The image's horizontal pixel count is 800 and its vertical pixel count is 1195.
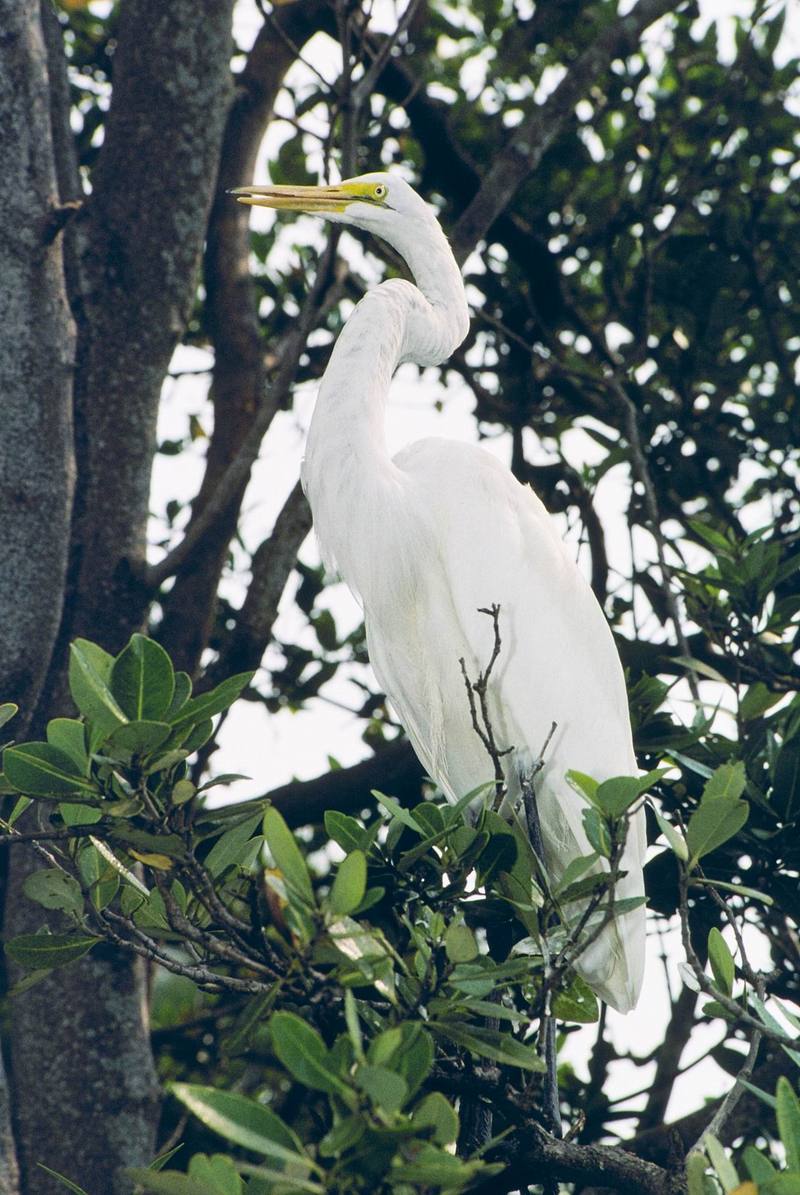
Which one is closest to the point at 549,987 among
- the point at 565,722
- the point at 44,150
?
the point at 565,722

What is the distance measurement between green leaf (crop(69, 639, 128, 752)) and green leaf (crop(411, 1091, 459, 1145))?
18.9 inches

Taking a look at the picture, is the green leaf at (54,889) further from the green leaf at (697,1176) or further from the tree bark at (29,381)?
the tree bark at (29,381)

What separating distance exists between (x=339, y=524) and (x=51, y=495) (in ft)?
1.93

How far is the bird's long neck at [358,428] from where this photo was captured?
2520 mm

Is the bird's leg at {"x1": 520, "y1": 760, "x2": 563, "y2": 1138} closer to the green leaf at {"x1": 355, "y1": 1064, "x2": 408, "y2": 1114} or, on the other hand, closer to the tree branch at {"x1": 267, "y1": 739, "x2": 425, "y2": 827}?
the green leaf at {"x1": 355, "y1": 1064, "x2": 408, "y2": 1114}

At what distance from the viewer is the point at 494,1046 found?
1467 mm

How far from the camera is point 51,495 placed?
8.70 ft

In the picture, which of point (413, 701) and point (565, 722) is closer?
point (565, 722)

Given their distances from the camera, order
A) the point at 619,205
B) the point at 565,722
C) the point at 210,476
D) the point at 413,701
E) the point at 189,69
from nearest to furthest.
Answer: the point at 565,722 < the point at 413,701 < the point at 189,69 < the point at 210,476 < the point at 619,205

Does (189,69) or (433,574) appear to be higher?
(189,69)

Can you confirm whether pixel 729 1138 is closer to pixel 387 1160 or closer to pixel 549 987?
pixel 549 987

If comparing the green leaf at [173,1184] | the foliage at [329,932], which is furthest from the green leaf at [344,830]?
the green leaf at [173,1184]

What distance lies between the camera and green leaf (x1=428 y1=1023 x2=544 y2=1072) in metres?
1.43

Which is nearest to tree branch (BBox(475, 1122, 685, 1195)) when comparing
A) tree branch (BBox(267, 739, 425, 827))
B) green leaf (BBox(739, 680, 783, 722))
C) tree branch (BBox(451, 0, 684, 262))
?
green leaf (BBox(739, 680, 783, 722))
